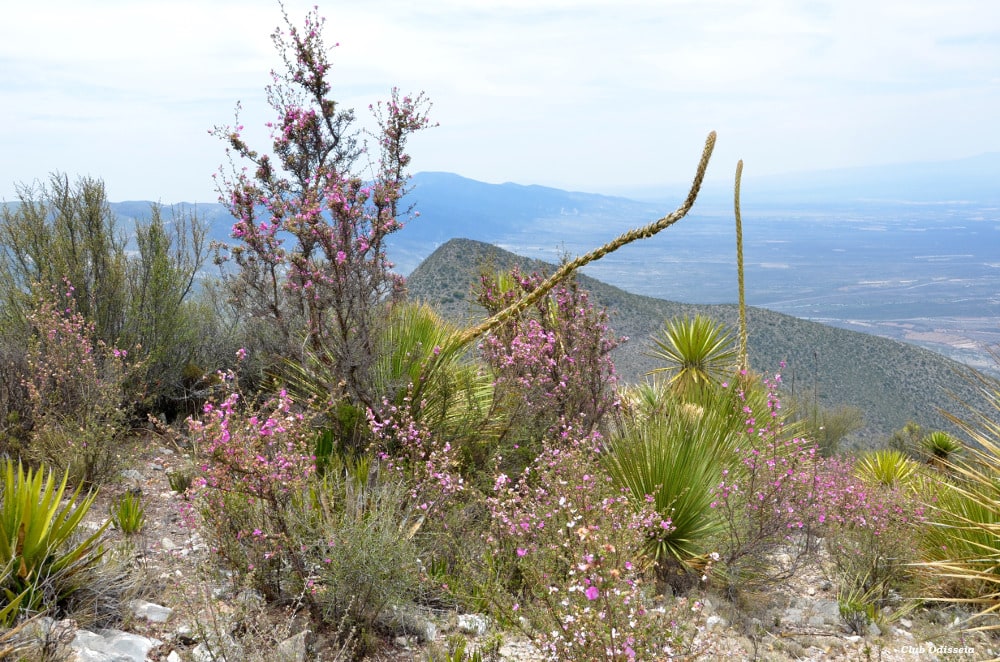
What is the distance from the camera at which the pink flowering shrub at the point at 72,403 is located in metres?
5.59

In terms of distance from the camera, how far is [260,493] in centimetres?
360

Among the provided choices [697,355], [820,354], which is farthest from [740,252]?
[820,354]

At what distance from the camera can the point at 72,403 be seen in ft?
20.7

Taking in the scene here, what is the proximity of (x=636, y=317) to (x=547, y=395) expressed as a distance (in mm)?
29814

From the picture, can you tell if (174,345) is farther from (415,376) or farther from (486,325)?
(486,325)

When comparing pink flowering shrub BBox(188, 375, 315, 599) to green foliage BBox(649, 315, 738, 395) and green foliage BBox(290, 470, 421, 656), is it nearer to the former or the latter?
green foliage BBox(290, 470, 421, 656)

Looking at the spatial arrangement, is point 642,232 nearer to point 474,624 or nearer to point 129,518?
point 474,624

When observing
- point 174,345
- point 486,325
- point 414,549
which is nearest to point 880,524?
point 486,325

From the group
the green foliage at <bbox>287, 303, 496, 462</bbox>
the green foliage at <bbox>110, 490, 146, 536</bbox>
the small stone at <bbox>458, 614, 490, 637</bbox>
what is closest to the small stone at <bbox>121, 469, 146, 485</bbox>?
the green foliage at <bbox>110, 490, 146, 536</bbox>

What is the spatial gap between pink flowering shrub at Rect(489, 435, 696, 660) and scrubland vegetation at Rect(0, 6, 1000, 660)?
0.02 meters

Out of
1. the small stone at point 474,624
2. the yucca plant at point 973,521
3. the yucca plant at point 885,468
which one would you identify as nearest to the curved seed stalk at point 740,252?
the yucca plant at point 973,521

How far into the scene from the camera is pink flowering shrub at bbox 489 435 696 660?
2.93 meters

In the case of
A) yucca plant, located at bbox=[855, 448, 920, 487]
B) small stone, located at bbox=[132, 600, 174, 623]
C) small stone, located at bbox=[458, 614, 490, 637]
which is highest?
small stone, located at bbox=[132, 600, 174, 623]

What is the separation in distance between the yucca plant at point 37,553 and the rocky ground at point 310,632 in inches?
10.0
